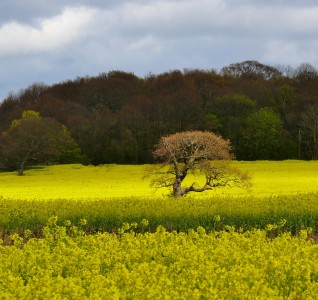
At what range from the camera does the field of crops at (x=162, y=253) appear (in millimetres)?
8333

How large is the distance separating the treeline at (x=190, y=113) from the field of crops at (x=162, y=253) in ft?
140

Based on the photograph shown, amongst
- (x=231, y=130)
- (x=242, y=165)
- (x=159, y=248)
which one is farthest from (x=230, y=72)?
(x=159, y=248)

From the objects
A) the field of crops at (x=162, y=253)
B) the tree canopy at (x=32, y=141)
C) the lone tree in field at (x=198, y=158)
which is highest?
the tree canopy at (x=32, y=141)

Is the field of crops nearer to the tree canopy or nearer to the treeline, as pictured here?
the tree canopy

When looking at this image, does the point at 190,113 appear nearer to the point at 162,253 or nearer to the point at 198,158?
the point at 198,158

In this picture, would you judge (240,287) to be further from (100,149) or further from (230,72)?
(230,72)

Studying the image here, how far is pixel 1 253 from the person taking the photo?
39.4 ft

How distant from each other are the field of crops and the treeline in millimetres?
42687

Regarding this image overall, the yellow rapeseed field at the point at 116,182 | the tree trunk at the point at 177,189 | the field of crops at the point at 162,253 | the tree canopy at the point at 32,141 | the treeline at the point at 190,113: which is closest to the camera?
the field of crops at the point at 162,253

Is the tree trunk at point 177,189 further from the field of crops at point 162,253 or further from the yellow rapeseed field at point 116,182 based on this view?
the field of crops at point 162,253

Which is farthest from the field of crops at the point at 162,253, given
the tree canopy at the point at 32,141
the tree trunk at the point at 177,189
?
the tree canopy at the point at 32,141

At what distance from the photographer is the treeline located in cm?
6825

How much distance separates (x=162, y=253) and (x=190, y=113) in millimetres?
64435

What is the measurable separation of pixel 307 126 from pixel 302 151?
291 centimetres
